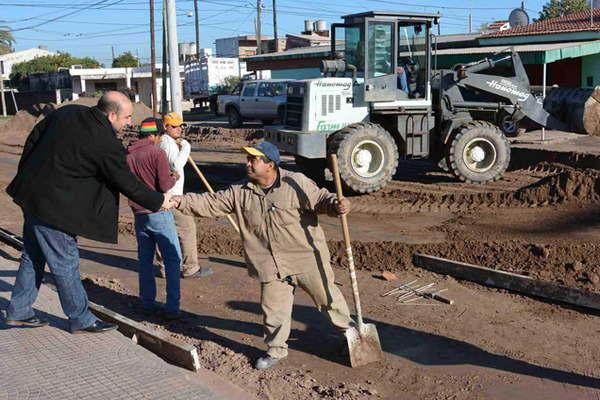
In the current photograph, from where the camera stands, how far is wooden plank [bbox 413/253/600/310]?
657 cm

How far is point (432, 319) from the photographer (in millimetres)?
6613

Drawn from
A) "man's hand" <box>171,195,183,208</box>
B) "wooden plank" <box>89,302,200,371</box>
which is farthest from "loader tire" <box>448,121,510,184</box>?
"man's hand" <box>171,195,183,208</box>

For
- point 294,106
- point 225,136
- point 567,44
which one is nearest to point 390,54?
point 294,106

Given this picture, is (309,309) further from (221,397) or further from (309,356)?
(221,397)

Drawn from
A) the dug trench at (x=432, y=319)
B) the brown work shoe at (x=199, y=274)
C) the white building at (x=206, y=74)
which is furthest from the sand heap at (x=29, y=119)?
the brown work shoe at (x=199, y=274)

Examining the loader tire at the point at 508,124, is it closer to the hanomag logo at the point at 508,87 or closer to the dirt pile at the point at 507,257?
the hanomag logo at the point at 508,87

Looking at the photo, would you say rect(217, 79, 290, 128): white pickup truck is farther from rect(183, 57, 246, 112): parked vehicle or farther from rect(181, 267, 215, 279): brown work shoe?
rect(181, 267, 215, 279): brown work shoe

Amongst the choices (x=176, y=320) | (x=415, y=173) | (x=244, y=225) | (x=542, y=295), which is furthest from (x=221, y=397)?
(x=415, y=173)

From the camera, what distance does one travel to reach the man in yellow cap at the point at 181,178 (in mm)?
7305

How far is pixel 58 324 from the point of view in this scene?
19.3ft

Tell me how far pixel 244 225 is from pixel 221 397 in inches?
52.4

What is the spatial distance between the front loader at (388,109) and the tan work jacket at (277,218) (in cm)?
808

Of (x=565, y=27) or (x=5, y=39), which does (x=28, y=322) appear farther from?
(x=5, y=39)

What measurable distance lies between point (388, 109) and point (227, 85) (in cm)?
3489
